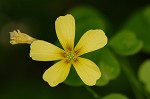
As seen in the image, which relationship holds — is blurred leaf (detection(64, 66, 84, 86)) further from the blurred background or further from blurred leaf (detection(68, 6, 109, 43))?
the blurred background

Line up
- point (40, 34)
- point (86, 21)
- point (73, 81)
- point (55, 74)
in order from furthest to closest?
point (40, 34) < point (86, 21) < point (73, 81) < point (55, 74)

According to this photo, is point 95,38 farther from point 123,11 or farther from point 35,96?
point 123,11

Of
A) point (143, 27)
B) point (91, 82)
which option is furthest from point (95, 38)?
point (143, 27)

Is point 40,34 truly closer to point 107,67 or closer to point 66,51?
point 107,67

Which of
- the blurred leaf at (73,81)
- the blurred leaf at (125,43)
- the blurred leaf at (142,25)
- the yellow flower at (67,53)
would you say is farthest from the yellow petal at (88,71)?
the blurred leaf at (142,25)

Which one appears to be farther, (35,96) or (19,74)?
(19,74)

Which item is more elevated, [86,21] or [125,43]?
[86,21]

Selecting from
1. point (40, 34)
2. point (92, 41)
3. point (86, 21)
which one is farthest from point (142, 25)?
point (92, 41)
